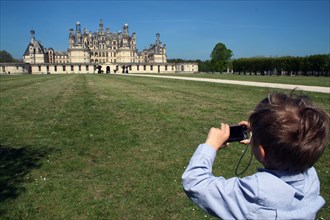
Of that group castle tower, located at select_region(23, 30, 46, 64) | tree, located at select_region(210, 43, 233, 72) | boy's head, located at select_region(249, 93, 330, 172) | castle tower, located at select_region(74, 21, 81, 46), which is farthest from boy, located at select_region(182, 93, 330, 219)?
castle tower, located at select_region(23, 30, 46, 64)

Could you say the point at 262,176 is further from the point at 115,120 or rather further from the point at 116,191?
the point at 115,120

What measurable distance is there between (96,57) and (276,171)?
122 metres

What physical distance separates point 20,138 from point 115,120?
3.05 metres

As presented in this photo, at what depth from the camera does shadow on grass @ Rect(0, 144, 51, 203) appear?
452 cm

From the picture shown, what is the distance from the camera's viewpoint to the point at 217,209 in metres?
1.63

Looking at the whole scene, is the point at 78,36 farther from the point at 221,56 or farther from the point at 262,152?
the point at 262,152

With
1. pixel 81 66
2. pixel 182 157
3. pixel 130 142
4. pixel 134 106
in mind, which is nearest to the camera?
pixel 182 157

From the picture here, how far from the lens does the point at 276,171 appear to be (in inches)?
62.7

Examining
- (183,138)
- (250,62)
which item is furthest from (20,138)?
(250,62)

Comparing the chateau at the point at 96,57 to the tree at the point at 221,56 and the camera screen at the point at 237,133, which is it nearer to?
the tree at the point at 221,56

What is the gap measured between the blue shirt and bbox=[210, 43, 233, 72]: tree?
308 ft

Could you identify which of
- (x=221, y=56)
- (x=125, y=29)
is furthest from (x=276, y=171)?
(x=125, y=29)

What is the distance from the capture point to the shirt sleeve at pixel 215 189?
1578 millimetres

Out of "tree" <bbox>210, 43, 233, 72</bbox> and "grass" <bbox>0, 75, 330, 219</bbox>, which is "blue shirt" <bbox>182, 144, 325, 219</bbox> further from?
"tree" <bbox>210, 43, 233, 72</bbox>
